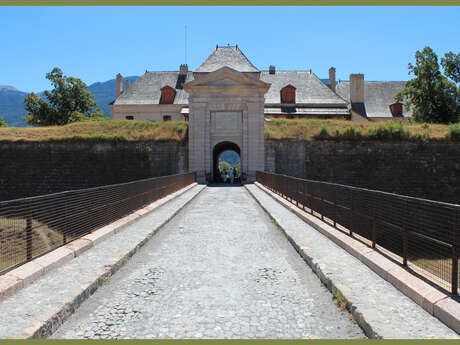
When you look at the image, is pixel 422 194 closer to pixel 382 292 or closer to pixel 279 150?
pixel 279 150

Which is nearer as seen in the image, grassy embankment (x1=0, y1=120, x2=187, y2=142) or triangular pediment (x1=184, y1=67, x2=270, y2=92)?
triangular pediment (x1=184, y1=67, x2=270, y2=92)

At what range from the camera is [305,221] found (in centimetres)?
1085

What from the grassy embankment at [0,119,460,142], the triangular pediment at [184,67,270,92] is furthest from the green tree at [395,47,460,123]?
the triangular pediment at [184,67,270,92]

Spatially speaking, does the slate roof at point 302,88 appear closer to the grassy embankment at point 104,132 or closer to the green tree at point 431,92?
the green tree at point 431,92

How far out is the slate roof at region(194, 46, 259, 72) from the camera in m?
38.7

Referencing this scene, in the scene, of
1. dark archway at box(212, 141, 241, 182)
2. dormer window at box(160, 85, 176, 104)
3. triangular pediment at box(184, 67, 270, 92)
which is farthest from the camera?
dormer window at box(160, 85, 176, 104)

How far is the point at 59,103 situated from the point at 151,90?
16526 millimetres

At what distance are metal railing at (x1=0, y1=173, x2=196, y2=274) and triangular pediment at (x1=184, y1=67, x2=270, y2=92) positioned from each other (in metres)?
22.9

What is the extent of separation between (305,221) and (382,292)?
5.96m

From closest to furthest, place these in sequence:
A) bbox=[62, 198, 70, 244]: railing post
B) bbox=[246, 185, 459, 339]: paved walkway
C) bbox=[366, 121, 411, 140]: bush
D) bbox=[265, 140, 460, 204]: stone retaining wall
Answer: bbox=[246, 185, 459, 339]: paved walkway < bbox=[62, 198, 70, 244]: railing post < bbox=[265, 140, 460, 204]: stone retaining wall < bbox=[366, 121, 411, 140]: bush

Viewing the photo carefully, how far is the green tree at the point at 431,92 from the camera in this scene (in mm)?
41406

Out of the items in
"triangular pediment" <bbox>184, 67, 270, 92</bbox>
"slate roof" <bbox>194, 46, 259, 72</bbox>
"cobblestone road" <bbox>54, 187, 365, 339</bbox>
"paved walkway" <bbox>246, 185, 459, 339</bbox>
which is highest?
"slate roof" <bbox>194, 46, 259, 72</bbox>

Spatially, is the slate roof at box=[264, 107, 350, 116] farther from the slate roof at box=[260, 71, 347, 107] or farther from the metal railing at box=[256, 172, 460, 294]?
the metal railing at box=[256, 172, 460, 294]

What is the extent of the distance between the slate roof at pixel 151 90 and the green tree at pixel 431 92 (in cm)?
2646
